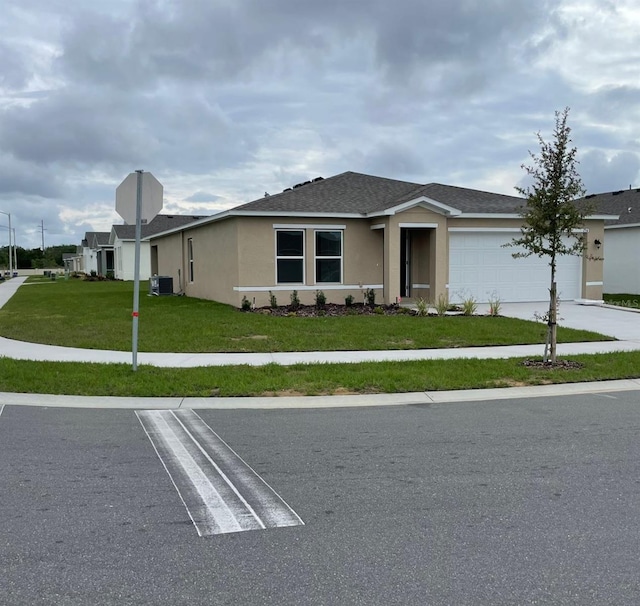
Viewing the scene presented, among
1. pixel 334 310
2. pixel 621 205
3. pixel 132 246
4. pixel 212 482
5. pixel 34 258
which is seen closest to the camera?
pixel 212 482

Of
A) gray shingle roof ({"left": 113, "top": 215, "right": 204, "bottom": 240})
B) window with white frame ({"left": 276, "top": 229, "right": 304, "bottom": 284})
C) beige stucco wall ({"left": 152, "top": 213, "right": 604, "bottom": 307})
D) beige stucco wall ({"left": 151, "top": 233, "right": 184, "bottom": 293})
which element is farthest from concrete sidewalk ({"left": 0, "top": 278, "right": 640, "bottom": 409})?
gray shingle roof ({"left": 113, "top": 215, "right": 204, "bottom": 240})

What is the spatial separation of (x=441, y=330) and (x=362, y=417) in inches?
298

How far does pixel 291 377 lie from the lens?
958cm

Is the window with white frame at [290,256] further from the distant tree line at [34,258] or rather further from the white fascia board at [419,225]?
the distant tree line at [34,258]

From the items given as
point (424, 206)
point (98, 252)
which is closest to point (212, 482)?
point (424, 206)

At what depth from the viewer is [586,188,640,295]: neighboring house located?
27.3m

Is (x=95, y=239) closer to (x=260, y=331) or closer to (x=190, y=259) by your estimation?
(x=190, y=259)

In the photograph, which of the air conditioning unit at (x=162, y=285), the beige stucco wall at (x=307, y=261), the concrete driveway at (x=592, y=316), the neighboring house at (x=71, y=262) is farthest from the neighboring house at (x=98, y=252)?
the concrete driveway at (x=592, y=316)

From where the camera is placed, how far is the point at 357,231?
2062 cm

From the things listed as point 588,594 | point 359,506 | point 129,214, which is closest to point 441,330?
point 129,214

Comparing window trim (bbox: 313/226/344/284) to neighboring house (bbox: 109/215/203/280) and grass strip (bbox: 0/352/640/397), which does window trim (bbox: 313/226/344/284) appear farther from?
neighboring house (bbox: 109/215/203/280)

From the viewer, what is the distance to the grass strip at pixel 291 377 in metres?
8.85

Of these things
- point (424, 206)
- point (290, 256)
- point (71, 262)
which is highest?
point (424, 206)

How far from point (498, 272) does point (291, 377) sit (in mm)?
13584
